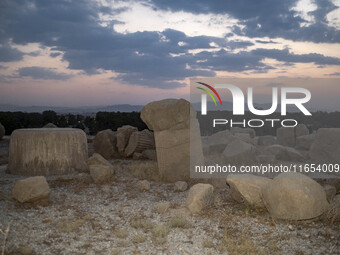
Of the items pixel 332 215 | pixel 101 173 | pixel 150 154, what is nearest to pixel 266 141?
pixel 150 154

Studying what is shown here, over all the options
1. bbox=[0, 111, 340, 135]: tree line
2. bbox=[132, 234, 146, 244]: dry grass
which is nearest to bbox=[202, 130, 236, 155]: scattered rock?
bbox=[0, 111, 340, 135]: tree line

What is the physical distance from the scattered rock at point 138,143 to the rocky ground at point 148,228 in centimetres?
426

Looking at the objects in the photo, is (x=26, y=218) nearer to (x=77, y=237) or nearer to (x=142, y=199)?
(x=77, y=237)

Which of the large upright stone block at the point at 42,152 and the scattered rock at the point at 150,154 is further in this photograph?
the scattered rock at the point at 150,154

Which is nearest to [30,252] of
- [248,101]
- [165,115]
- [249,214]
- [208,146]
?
[249,214]

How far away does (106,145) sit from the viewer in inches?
458

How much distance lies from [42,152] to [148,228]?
455cm

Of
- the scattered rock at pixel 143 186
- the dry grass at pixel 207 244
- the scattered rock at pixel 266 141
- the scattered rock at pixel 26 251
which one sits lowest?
the dry grass at pixel 207 244

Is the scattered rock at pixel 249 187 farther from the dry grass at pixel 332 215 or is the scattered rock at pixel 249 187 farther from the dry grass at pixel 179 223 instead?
the dry grass at pixel 179 223

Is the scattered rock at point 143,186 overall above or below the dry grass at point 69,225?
above

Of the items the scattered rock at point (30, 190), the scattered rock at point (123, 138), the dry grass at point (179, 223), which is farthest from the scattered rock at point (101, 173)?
the scattered rock at point (123, 138)

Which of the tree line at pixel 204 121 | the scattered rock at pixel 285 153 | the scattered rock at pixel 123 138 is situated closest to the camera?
the scattered rock at pixel 285 153

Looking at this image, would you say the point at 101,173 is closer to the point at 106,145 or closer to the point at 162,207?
the point at 162,207

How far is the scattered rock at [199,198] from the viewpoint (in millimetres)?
5867
